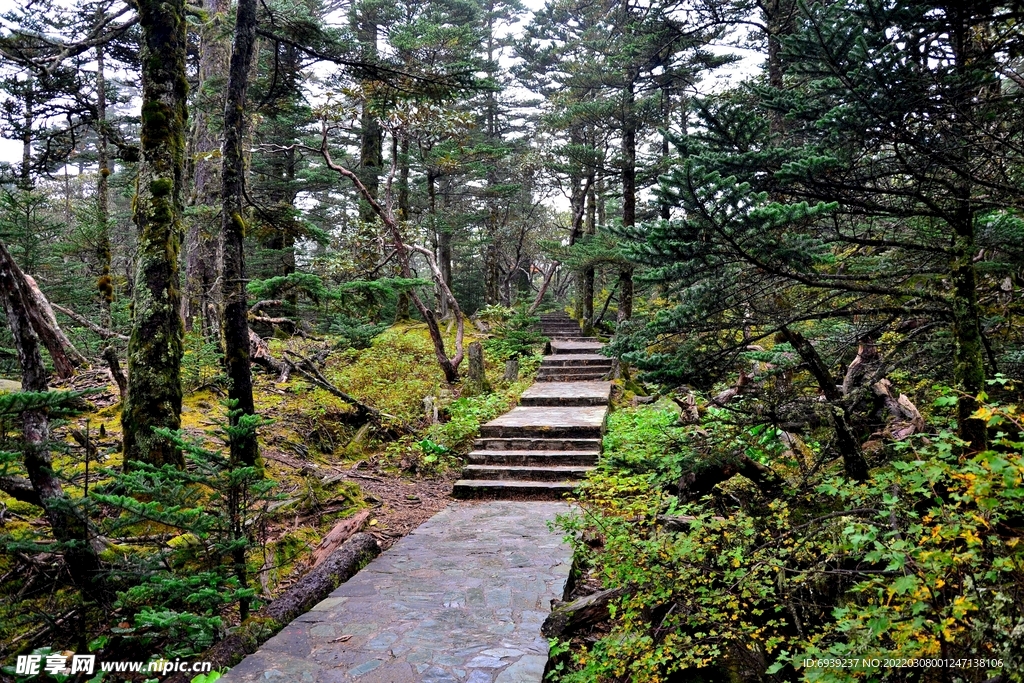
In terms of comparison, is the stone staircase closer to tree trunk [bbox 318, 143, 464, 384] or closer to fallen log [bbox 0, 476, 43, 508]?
tree trunk [bbox 318, 143, 464, 384]

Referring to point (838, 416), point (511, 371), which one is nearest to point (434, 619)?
point (838, 416)

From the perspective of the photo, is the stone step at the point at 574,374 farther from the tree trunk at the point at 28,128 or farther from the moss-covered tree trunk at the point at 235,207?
the tree trunk at the point at 28,128

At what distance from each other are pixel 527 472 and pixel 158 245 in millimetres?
5498

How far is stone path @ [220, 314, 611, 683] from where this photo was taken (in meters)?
3.38

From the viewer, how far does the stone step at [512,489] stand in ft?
25.1

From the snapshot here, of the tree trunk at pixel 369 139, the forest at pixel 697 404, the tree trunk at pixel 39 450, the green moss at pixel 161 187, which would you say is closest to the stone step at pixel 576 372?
the forest at pixel 697 404

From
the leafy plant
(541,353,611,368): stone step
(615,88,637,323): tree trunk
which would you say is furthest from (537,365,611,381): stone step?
the leafy plant

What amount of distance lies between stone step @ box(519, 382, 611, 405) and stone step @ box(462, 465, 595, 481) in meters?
3.33

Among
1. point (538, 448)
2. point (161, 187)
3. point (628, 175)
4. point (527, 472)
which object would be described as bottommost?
point (527, 472)

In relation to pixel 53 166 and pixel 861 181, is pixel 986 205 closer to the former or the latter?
pixel 861 181


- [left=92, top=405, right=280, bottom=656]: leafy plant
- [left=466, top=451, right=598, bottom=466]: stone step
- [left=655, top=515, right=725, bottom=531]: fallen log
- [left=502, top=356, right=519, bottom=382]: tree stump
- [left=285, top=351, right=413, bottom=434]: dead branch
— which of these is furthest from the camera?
[left=502, top=356, right=519, bottom=382]: tree stump

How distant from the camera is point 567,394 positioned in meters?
11.9

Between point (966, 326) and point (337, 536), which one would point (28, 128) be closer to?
point (337, 536)

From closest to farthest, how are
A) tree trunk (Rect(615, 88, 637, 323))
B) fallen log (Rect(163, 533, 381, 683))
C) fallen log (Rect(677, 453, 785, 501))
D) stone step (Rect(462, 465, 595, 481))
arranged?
fallen log (Rect(163, 533, 381, 683)) → fallen log (Rect(677, 453, 785, 501)) → stone step (Rect(462, 465, 595, 481)) → tree trunk (Rect(615, 88, 637, 323))
